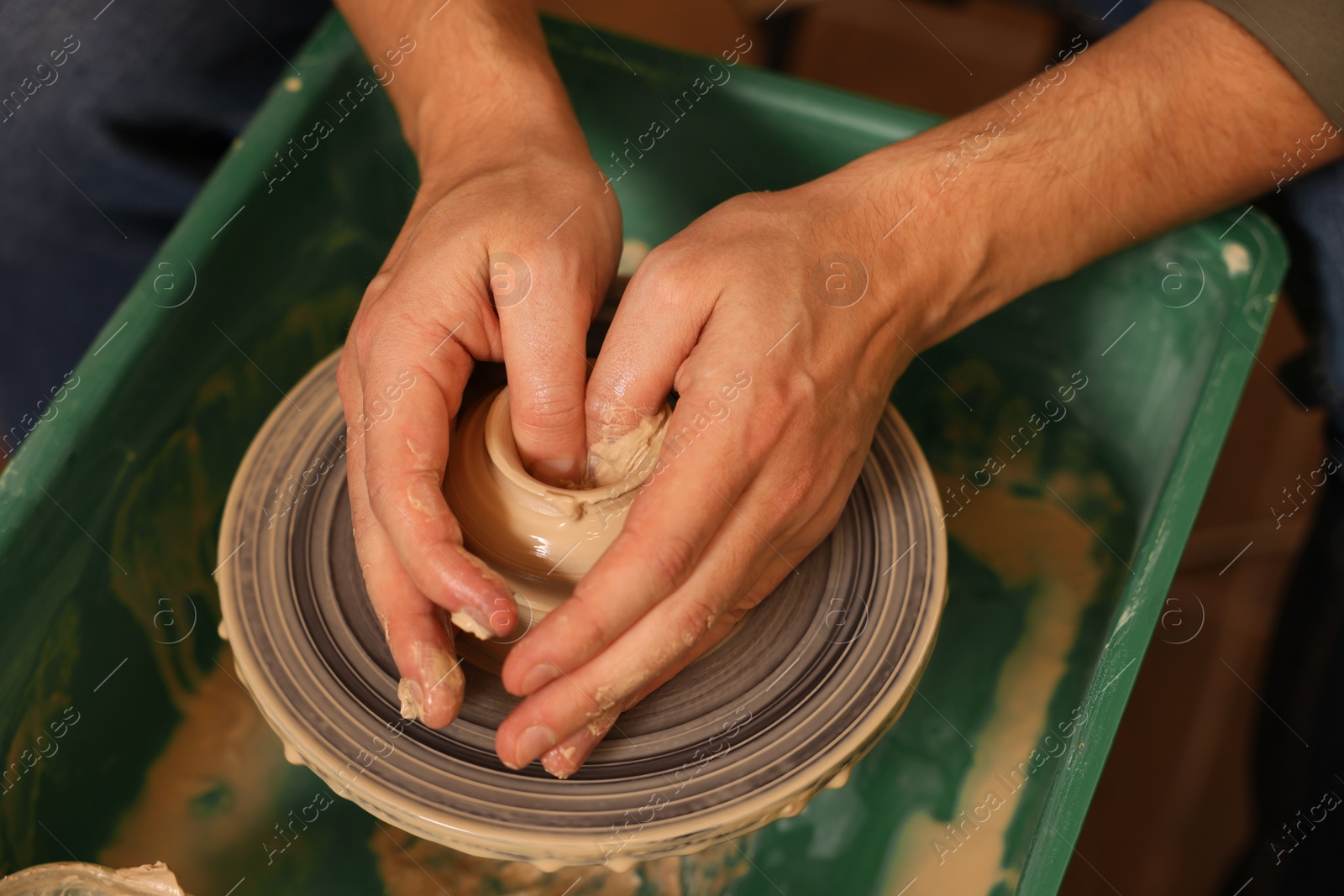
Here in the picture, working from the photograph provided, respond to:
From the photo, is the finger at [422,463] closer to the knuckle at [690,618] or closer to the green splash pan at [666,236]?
the knuckle at [690,618]

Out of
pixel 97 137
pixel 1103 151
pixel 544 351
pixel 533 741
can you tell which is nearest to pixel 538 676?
pixel 533 741

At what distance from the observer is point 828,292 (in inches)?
35.5

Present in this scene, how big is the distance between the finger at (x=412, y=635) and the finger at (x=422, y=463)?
0.02m

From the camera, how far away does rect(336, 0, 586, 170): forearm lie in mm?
1043

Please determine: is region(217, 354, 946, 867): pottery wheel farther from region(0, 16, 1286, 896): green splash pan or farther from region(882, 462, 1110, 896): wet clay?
region(882, 462, 1110, 896): wet clay

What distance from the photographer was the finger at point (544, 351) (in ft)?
2.78

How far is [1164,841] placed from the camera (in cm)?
161

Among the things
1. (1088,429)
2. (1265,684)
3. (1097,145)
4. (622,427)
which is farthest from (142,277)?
(1265,684)

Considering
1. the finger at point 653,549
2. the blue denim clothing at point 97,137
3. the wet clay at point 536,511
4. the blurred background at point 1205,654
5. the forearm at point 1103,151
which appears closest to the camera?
the finger at point 653,549

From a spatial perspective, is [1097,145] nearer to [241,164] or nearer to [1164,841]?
[241,164]

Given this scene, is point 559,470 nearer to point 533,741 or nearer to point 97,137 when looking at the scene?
point 533,741

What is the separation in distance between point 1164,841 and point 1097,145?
1153 millimetres

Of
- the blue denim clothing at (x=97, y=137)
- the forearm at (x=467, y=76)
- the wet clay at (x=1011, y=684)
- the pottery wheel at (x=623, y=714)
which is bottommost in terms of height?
the wet clay at (x=1011, y=684)

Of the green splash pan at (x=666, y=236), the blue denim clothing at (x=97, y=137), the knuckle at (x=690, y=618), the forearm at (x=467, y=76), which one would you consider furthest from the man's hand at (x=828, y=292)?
the blue denim clothing at (x=97, y=137)
